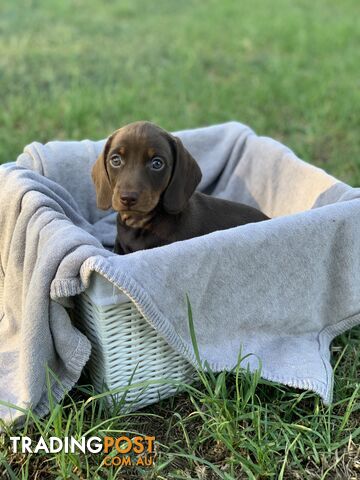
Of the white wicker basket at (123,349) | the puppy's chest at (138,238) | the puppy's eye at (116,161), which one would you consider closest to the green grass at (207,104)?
the white wicker basket at (123,349)

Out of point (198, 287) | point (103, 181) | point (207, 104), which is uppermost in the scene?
point (103, 181)

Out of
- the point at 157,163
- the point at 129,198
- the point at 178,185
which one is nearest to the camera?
the point at 129,198

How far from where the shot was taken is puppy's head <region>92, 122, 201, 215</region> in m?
3.04

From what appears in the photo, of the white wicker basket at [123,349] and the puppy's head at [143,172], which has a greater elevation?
the puppy's head at [143,172]

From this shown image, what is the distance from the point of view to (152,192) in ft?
10.1

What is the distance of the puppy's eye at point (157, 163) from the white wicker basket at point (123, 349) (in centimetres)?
75

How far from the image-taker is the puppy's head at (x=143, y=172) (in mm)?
3037

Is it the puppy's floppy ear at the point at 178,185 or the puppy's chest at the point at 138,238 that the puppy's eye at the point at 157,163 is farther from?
the puppy's chest at the point at 138,238

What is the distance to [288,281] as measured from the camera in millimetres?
2943

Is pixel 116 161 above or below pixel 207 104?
above

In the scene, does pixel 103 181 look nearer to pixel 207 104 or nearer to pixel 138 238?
pixel 138 238

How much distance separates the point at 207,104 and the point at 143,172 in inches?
134

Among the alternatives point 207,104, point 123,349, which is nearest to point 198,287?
point 123,349

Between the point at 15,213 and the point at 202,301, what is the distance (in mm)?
Answer: 970
